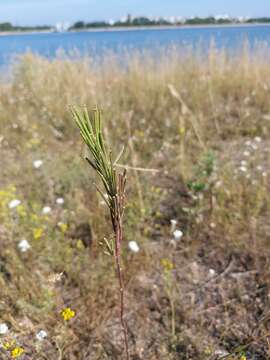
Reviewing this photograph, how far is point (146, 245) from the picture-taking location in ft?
5.61

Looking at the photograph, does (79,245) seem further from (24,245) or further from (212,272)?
(212,272)

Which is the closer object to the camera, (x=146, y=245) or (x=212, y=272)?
(x=212, y=272)

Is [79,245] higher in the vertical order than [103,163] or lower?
lower

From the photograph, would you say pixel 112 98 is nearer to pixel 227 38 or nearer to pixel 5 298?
pixel 227 38

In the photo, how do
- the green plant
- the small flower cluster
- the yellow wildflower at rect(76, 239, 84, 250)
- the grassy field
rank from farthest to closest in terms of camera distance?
the yellow wildflower at rect(76, 239, 84, 250), the small flower cluster, the grassy field, the green plant

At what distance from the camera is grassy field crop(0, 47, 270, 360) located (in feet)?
4.15

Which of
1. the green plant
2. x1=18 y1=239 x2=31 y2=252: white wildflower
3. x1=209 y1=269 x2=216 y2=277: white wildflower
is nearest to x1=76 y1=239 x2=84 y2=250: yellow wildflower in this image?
x1=18 y1=239 x2=31 y2=252: white wildflower

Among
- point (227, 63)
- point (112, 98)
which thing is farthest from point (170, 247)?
point (227, 63)

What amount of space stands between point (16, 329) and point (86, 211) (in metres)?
0.80

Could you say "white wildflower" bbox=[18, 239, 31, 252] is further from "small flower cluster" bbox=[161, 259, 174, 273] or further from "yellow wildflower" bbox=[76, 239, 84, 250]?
"small flower cluster" bbox=[161, 259, 174, 273]

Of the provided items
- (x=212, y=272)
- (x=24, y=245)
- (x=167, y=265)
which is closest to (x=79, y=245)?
(x=24, y=245)

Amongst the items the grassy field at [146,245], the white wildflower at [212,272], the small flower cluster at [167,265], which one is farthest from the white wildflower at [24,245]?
the white wildflower at [212,272]

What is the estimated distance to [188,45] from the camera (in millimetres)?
4398

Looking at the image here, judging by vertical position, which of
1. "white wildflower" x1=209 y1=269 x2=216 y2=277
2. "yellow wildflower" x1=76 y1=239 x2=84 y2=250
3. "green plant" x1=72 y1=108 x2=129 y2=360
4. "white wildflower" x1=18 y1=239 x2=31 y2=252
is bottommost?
"white wildflower" x1=209 y1=269 x2=216 y2=277
